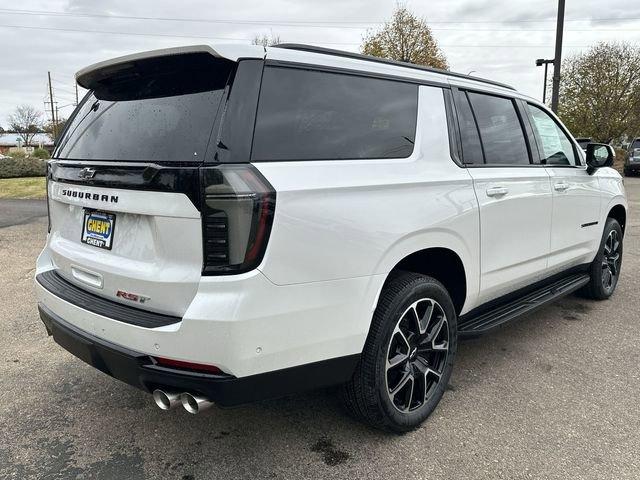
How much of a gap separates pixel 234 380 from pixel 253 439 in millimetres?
854

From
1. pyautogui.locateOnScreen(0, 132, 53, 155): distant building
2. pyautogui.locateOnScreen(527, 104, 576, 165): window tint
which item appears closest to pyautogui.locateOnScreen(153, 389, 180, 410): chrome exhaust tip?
pyautogui.locateOnScreen(527, 104, 576, 165): window tint

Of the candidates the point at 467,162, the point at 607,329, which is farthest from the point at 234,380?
the point at 607,329

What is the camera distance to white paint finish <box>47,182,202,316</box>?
2.09 metres

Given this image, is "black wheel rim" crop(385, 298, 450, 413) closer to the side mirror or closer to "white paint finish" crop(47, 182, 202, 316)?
"white paint finish" crop(47, 182, 202, 316)

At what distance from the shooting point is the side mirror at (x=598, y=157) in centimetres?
451

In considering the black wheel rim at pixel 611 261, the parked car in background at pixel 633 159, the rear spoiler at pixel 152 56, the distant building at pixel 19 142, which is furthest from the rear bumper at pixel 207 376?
the distant building at pixel 19 142

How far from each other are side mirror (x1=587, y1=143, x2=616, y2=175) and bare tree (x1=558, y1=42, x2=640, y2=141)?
75.3 feet

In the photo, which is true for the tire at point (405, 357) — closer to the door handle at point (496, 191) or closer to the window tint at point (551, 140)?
the door handle at point (496, 191)

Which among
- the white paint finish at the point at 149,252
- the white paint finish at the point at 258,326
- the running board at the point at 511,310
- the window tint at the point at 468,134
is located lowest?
the running board at the point at 511,310

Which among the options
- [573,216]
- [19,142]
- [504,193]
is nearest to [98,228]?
[504,193]

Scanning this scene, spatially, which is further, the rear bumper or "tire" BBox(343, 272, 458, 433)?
"tire" BBox(343, 272, 458, 433)

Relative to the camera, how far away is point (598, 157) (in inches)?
184

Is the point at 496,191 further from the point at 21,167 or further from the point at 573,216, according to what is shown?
the point at 21,167

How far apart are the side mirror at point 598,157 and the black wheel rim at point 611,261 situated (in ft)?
2.64
